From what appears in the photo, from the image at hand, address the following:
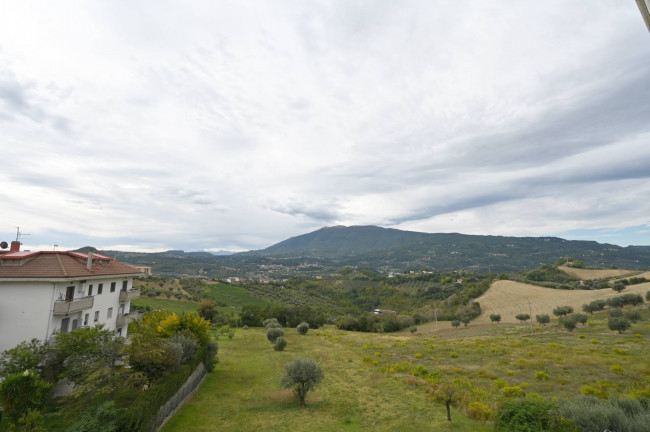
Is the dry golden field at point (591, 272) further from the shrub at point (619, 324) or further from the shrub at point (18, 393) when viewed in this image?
the shrub at point (18, 393)

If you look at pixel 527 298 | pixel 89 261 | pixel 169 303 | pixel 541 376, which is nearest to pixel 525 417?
pixel 541 376

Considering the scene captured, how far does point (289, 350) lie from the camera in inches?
1524

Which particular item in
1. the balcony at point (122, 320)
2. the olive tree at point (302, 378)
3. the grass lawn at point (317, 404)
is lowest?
the grass lawn at point (317, 404)

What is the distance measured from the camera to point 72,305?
21344mm

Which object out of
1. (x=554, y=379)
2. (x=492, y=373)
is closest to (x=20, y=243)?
(x=492, y=373)

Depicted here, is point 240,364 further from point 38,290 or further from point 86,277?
point 38,290

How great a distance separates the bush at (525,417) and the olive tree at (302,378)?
1102cm

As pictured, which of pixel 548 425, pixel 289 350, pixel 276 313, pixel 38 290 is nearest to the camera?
pixel 548 425

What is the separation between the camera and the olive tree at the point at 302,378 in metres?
20.0

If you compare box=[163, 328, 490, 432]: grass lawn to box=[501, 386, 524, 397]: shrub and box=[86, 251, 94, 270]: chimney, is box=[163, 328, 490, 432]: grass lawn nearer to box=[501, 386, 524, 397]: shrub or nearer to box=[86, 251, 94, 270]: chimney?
box=[501, 386, 524, 397]: shrub

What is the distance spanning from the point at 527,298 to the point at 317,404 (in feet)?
293

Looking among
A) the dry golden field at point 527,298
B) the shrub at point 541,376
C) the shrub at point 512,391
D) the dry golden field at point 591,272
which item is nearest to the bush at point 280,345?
the shrub at point 512,391

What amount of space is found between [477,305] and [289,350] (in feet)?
233

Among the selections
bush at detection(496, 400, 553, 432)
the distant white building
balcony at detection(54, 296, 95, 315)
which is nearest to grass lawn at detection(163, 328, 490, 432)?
bush at detection(496, 400, 553, 432)
